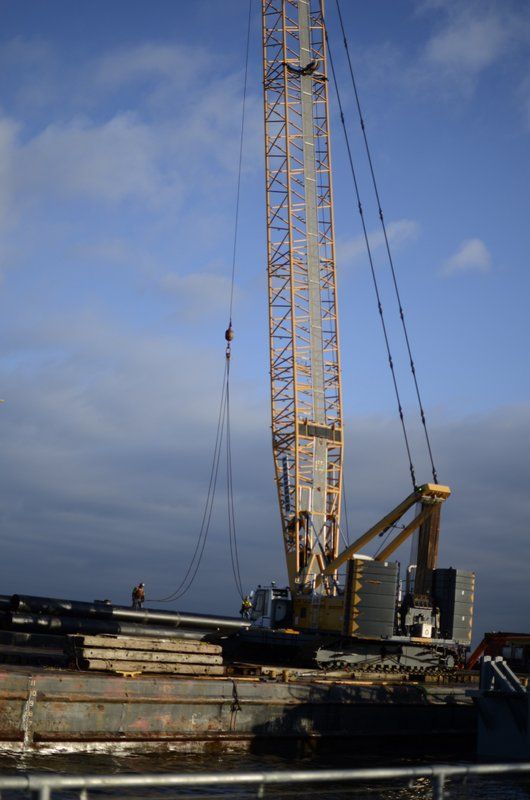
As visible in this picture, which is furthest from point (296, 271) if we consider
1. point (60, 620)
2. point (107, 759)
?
point (107, 759)

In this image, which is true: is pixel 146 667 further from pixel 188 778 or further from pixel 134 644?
pixel 188 778

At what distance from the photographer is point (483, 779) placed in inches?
886

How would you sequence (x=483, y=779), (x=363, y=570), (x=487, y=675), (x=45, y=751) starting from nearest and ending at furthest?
(x=45, y=751) < (x=483, y=779) < (x=487, y=675) < (x=363, y=570)

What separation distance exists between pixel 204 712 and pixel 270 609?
64.3ft

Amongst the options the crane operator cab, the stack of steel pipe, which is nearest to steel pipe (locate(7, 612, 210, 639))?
the stack of steel pipe

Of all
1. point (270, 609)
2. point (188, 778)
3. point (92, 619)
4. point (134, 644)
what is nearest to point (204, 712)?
point (134, 644)

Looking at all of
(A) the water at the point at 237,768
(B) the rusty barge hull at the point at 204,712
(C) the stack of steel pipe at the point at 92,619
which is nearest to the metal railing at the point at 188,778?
(A) the water at the point at 237,768

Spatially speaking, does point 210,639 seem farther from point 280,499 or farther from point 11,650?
point 280,499

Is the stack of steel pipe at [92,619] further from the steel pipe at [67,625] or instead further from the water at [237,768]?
the water at [237,768]

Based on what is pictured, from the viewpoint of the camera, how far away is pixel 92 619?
99.6 feet

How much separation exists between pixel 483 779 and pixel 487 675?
4.32 m

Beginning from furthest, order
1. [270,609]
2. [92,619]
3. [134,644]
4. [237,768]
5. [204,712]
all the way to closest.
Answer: [270,609] → [92,619] → [134,644] → [204,712] → [237,768]

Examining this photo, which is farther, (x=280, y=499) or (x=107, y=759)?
(x=280, y=499)

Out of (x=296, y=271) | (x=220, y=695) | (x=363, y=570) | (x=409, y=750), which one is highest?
(x=296, y=271)
